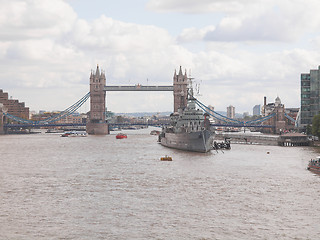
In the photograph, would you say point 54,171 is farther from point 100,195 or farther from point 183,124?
point 183,124

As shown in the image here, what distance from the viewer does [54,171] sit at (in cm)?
5962

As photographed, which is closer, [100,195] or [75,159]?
[100,195]

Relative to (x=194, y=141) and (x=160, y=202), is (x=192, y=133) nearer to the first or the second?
(x=194, y=141)

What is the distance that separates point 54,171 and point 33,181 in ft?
29.7

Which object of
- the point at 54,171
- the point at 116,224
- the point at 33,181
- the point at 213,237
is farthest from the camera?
the point at 54,171

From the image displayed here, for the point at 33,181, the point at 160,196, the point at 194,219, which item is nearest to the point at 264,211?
the point at 194,219

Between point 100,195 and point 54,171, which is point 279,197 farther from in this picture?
point 54,171

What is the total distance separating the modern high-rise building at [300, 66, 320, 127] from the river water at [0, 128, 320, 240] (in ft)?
232

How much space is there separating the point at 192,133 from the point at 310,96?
58469mm

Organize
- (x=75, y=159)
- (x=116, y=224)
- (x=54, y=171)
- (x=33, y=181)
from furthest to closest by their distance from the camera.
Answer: (x=75, y=159) → (x=54, y=171) → (x=33, y=181) → (x=116, y=224)

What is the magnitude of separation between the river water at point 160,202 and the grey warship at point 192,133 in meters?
19.0

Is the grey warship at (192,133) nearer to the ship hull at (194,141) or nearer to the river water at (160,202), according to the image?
the ship hull at (194,141)

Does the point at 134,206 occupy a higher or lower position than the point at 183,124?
lower

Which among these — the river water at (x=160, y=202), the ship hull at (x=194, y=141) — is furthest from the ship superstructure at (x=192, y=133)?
the river water at (x=160, y=202)
